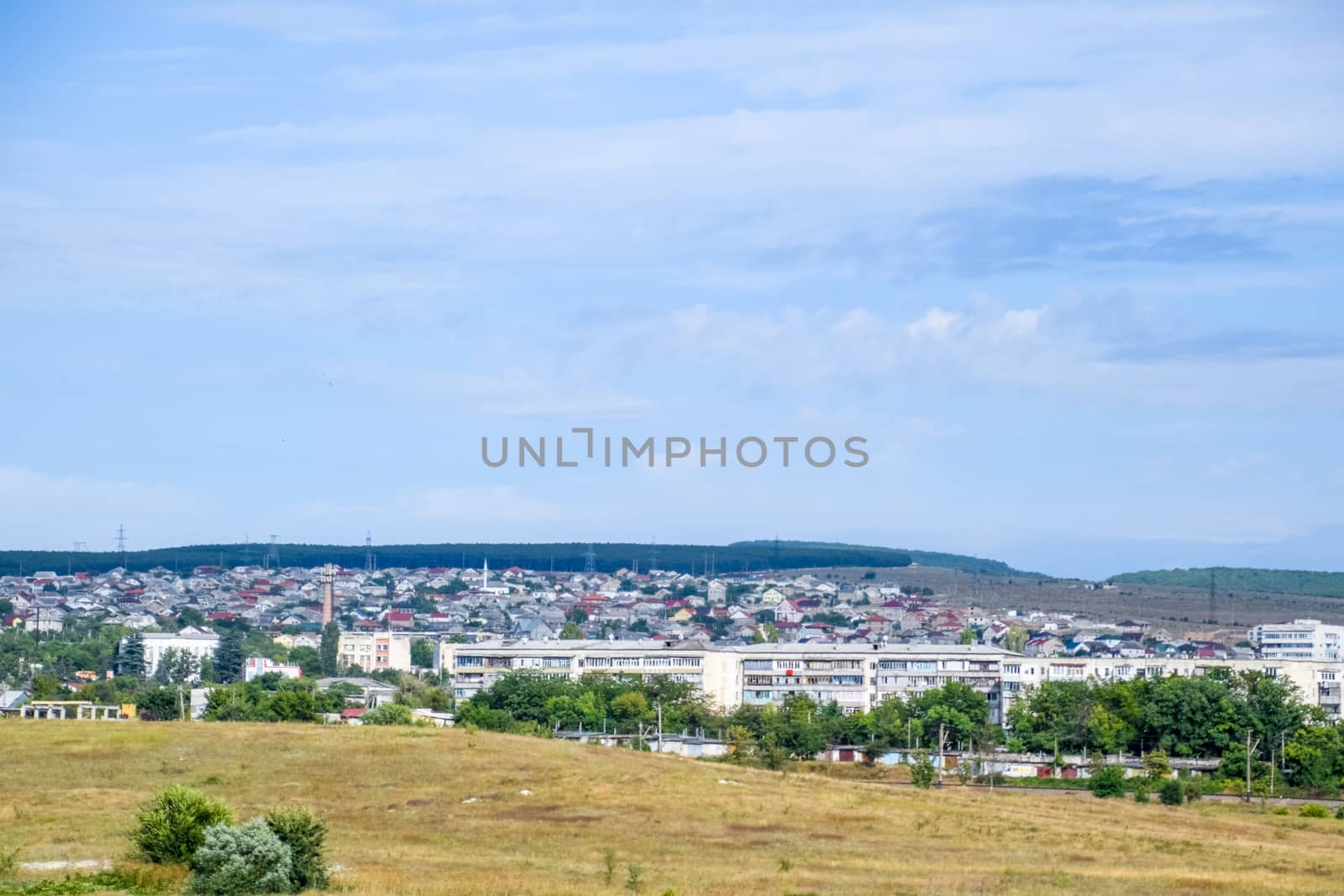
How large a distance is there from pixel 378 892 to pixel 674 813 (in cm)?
2171

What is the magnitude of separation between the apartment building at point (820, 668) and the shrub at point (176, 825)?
300 ft

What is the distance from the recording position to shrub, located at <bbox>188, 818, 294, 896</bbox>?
1341 inches

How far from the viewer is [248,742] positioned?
67.5 m

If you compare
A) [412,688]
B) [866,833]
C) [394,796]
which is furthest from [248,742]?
[412,688]

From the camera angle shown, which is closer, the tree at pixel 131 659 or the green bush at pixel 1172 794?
the green bush at pixel 1172 794

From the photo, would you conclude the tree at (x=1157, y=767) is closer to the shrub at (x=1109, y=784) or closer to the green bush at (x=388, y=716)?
the shrub at (x=1109, y=784)

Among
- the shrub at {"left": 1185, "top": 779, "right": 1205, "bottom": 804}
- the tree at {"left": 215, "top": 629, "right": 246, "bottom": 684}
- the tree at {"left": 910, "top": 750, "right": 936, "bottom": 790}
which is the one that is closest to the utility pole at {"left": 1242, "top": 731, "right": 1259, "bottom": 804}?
the shrub at {"left": 1185, "top": 779, "right": 1205, "bottom": 804}

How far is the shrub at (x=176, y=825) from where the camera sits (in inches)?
1448

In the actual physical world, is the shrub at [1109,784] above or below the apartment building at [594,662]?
below

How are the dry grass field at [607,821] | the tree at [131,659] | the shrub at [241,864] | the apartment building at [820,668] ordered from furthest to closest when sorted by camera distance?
the tree at [131,659] < the apartment building at [820,668] < the dry grass field at [607,821] < the shrub at [241,864]

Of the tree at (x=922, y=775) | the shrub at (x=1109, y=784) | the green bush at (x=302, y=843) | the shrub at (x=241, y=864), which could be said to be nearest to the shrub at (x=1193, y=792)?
the shrub at (x=1109, y=784)

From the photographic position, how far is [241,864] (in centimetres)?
3428

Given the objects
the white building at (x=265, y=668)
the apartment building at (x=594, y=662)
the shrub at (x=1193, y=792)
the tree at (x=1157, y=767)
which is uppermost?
the apartment building at (x=594, y=662)

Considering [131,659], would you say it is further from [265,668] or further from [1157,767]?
[1157,767]
